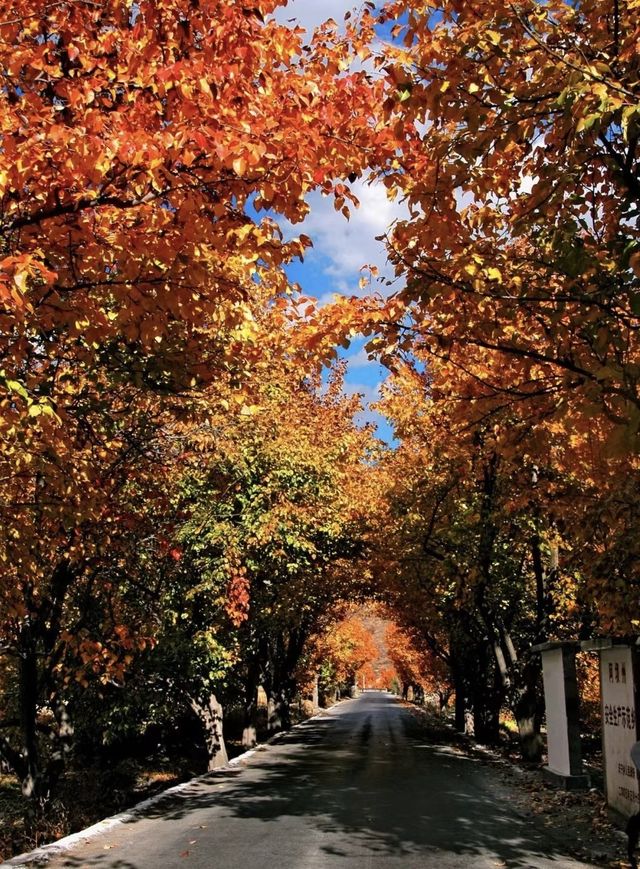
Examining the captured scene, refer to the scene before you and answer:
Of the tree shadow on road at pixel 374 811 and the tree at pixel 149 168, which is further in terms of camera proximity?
the tree shadow on road at pixel 374 811

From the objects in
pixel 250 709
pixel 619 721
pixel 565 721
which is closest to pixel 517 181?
pixel 619 721

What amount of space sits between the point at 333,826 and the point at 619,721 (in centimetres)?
405

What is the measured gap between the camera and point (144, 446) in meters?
10.4

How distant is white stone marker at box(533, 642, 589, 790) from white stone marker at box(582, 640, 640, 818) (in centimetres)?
205

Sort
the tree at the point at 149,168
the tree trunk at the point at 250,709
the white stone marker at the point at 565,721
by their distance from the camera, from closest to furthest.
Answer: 1. the tree at the point at 149,168
2. the white stone marker at the point at 565,721
3. the tree trunk at the point at 250,709

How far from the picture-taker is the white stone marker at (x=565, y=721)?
520 inches

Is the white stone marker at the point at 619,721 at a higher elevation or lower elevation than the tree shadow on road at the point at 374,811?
higher

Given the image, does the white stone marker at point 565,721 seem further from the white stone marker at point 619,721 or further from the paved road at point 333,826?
the white stone marker at point 619,721

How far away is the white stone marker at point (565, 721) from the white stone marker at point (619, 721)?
2.05m

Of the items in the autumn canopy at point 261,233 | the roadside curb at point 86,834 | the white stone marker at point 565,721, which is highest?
the autumn canopy at point 261,233

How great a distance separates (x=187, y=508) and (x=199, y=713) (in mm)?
5780

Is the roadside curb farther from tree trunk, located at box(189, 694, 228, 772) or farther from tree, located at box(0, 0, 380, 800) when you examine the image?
tree, located at box(0, 0, 380, 800)

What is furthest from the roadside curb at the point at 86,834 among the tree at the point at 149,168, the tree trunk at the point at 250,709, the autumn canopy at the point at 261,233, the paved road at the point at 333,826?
the tree trunk at the point at 250,709

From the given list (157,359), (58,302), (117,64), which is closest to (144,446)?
(157,359)
